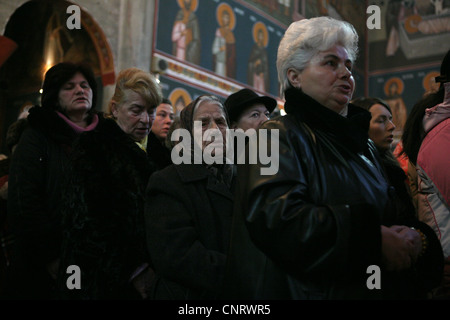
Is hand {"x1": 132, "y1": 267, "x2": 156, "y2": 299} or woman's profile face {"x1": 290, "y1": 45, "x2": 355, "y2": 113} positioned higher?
woman's profile face {"x1": 290, "y1": 45, "x2": 355, "y2": 113}

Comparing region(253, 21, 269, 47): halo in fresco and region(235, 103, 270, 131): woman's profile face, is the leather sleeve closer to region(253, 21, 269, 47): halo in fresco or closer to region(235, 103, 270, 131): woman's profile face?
region(235, 103, 270, 131): woman's profile face

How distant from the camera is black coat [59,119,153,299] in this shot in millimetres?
2352

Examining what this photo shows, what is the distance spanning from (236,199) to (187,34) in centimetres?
921

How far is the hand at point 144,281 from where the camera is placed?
7.95 ft

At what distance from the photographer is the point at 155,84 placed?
9.87 feet

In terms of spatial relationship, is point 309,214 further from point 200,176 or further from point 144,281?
point 144,281

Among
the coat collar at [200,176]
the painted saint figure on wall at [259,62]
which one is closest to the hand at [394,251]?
the coat collar at [200,176]

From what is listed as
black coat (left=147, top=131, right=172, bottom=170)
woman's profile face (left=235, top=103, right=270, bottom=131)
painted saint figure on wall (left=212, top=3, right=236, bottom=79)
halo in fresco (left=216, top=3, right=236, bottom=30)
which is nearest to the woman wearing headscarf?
black coat (left=147, top=131, right=172, bottom=170)

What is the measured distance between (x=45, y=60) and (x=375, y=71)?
13.1 m

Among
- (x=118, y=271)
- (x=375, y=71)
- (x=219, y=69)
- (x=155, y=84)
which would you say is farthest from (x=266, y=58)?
(x=118, y=271)

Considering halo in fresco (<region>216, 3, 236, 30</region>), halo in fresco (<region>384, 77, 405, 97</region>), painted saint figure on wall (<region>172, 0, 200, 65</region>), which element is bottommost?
painted saint figure on wall (<region>172, 0, 200, 65</region>)

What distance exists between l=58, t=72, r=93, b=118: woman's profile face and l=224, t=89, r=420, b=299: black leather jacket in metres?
1.87

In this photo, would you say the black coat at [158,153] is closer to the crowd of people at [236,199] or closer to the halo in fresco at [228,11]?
the crowd of people at [236,199]

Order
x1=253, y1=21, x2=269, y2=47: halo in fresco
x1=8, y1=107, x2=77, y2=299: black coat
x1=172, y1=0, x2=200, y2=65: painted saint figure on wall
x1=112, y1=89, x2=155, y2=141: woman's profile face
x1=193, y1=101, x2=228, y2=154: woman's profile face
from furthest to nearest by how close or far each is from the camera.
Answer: x1=253, y1=21, x2=269, y2=47: halo in fresco, x1=172, y1=0, x2=200, y2=65: painted saint figure on wall, x1=112, y1=89, x2=155, y2=141: woman's profile face, x1=8, y1=107, x2=77, y2=299: black coat, x1=193, y1=101, x2=228, y2=154: woman's profile face
